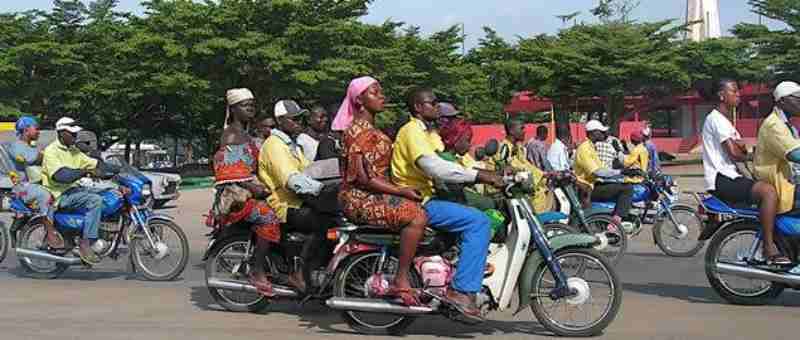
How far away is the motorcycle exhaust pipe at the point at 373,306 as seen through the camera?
6.65 m

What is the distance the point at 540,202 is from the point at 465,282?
4.08 meters

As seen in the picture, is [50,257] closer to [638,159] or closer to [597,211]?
[597,211]

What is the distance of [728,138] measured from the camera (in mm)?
8180

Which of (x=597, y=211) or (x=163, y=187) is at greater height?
(x=597, y=211)

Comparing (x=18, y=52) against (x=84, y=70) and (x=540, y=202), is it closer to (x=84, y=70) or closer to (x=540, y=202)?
(x=84, y=70)

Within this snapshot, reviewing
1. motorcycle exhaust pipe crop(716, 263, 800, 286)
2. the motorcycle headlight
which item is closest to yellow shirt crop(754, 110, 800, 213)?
motorcycle exhaust pipe crop(716, 263, 800, 286)

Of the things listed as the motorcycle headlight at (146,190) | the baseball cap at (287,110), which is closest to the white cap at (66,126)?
the motorcycle headlight at (146,190)

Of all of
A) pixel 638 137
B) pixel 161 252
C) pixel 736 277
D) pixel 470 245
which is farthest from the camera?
pixel 638 137

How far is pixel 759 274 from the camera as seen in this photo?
7.79 m

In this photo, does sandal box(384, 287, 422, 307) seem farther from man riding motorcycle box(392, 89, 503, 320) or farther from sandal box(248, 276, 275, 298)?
sandal box(248, 276, 275, 298)

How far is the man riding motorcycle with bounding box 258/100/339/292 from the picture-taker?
7520 mm

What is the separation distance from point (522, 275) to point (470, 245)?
0.46 metres

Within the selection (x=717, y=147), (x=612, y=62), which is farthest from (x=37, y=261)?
(x=612, y=62)

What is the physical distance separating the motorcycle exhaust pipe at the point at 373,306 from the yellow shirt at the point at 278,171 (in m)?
1.15
